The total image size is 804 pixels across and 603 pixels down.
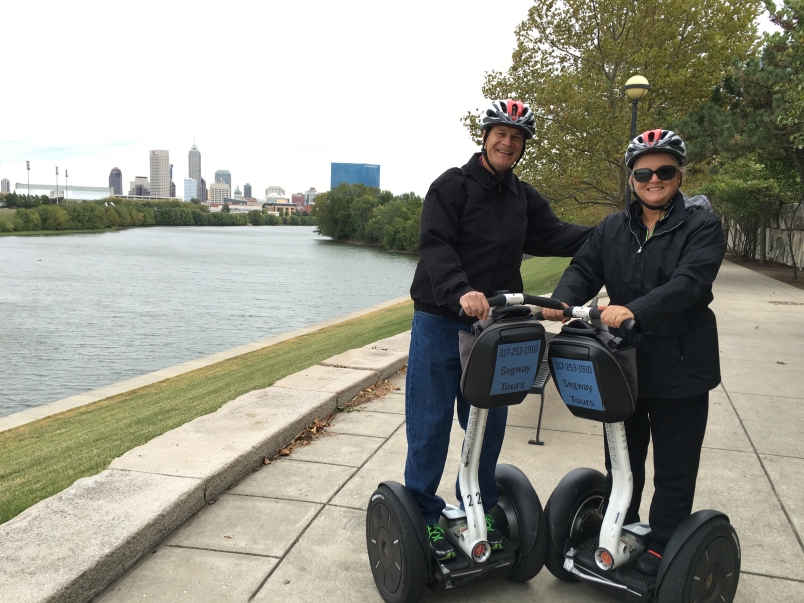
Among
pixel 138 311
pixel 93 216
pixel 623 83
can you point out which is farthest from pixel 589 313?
pixel 93 216

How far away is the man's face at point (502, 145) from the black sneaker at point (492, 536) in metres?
1.45

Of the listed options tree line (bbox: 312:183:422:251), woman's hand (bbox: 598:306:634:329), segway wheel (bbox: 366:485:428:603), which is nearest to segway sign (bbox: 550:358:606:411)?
woman's hand (bbox: 598:306:634:329)

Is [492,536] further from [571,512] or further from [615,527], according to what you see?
[615,527]

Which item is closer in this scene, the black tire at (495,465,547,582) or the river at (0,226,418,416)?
the black tire at (495,465,547,582)

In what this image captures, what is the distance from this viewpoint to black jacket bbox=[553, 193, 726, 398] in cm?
243

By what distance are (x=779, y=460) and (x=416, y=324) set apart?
325 centimetres

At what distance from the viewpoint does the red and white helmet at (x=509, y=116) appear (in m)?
2.74

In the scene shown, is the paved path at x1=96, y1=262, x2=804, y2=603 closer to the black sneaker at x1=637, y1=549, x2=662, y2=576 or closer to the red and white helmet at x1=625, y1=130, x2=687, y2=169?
the black sneaker at x1=637, y1=549, x2=662, y2=576

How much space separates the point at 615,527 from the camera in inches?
105

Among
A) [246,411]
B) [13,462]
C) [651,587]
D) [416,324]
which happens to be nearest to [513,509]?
[651,587]

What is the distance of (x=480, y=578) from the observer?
2771 millimetres

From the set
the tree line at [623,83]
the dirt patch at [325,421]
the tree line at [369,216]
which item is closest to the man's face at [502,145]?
the dirt patch at [325,421]

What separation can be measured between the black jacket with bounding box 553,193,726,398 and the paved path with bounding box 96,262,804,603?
41.6 inches

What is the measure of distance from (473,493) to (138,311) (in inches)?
963
